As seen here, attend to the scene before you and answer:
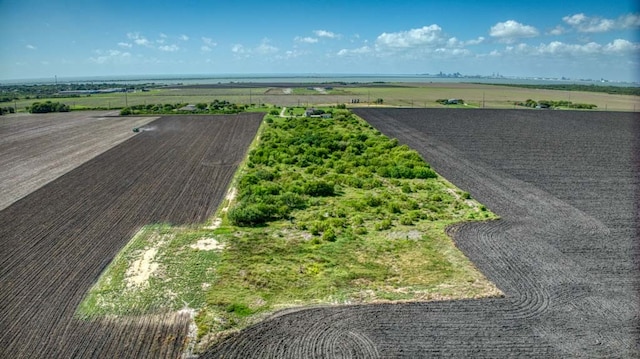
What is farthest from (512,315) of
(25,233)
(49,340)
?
(25,233)

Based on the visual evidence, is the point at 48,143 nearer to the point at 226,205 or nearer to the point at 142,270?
the point at 226,205

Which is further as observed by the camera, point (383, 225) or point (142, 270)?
point (383, 225)

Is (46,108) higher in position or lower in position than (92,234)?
higher

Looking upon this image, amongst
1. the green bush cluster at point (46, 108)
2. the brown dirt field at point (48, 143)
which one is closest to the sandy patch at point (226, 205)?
the brown dirt field at point (48, 143)

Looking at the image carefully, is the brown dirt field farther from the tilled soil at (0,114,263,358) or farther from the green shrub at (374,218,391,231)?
the green shrub at (374,218,391,231)

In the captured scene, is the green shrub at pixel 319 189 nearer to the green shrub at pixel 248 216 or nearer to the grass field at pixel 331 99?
the green shrub at pixel 248 216

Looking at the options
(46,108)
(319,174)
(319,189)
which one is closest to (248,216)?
(319,189)

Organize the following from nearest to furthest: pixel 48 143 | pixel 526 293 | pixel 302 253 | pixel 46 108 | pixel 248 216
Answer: pixel 526 293 → pixel 302 253 → pixel 248 216 → pixel 48 143 → pixel 46 108
